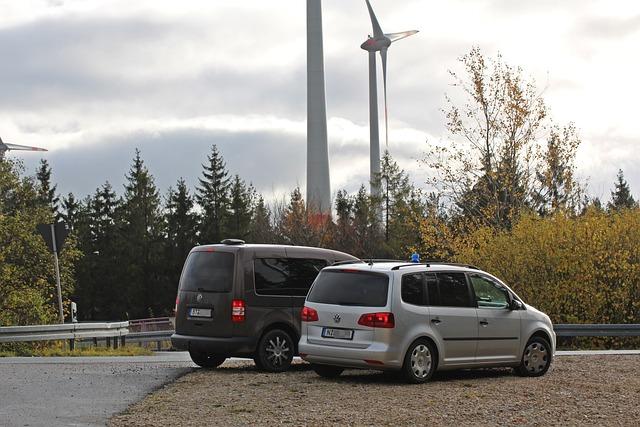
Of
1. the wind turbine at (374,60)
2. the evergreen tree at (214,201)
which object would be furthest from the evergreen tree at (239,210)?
the wind turbine at (374,60)

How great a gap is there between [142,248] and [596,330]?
7121 centimetres

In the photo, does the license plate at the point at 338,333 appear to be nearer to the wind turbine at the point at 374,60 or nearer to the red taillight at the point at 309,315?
the red taillight at the point at 309,315

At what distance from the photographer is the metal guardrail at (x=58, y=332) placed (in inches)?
844

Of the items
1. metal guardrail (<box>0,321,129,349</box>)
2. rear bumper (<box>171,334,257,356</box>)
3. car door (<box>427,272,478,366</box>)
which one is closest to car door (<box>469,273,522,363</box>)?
car door (<box>427,272,478,366</box>)

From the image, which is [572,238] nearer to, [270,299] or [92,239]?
[270,299]

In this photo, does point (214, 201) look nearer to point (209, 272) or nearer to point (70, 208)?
point (70, 208)

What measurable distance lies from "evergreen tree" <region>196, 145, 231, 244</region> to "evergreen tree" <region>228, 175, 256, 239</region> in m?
0.54

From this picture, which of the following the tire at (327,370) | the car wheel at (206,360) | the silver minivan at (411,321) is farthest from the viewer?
the car wheel at (206,360)

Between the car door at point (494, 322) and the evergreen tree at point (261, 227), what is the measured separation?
230 ft

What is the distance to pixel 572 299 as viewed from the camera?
1113 inches

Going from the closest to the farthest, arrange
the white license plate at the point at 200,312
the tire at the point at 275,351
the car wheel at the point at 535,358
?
1. the car wheel at the point at 535,358
2. the tire at the point at 275,351
3. the white license plate at the point at 200,312

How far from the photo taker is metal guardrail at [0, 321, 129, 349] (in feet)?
70.3

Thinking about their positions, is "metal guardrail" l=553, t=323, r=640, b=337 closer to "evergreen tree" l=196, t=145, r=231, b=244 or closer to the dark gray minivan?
the dark gray minivan

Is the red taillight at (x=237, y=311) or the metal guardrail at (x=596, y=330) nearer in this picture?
the red taillight at (x=237, y=311)
